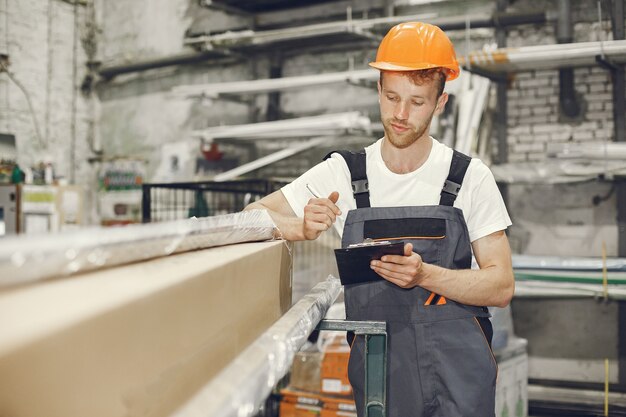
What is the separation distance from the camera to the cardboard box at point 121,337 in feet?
1.75

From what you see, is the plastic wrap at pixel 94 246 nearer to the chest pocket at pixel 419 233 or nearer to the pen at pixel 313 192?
the chest pocket at pixel 419 233

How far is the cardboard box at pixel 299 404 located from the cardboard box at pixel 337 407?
35 millimetres

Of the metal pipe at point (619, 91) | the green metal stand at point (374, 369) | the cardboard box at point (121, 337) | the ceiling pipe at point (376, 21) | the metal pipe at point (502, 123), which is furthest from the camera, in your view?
the metal pipe at point (502, 123)

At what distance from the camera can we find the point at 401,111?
173 centimetres

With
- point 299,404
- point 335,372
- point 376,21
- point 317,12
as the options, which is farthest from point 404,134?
point 317,12

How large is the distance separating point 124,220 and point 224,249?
5839 mm

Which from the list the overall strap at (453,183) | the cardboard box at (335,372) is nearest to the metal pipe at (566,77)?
the cardboard box at (335,372)

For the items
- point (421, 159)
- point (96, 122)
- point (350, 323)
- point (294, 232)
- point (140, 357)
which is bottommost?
point (350, 323)

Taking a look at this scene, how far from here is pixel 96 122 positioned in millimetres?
7020

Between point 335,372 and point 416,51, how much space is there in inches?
74.1

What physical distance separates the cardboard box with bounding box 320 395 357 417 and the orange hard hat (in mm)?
1892

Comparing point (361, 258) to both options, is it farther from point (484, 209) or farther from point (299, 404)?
point (299, 404)

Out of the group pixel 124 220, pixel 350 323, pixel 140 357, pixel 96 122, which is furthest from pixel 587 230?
pixel 96 122

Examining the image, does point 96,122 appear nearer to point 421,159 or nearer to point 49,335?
point 421,159
